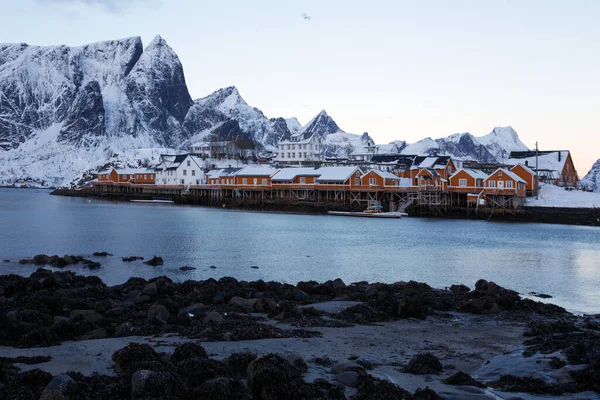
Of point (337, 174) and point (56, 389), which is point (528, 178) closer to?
point (337, 174)

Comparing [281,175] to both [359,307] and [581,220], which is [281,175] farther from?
[359,307]

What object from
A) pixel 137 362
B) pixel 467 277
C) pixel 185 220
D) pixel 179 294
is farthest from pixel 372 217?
pixel 137 362

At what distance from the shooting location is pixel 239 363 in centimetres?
989

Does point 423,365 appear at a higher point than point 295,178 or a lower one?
lower

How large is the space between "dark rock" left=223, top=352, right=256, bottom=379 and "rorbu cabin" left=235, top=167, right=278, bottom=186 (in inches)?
2873

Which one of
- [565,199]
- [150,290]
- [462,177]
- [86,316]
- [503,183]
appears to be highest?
[462,177]

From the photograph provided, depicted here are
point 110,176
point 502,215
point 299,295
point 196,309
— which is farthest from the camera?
point 110,176

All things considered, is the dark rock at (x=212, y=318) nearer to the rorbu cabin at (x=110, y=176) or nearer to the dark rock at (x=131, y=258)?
the dark rock at (x=131, y=258)

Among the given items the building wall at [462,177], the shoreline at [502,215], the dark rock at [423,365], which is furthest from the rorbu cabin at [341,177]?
the dark rock at [423,365]

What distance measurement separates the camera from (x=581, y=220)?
55.8 meters

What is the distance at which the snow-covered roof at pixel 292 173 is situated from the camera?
7893cm

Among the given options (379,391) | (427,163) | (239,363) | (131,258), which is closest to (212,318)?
(239,363)

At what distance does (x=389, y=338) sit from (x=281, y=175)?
225ft

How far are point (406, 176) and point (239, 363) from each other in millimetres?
72528
